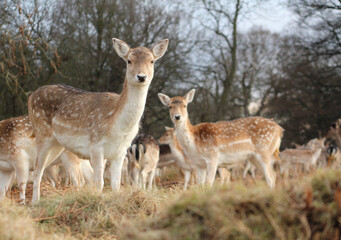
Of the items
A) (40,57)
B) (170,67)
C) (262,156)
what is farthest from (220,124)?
(170,67)

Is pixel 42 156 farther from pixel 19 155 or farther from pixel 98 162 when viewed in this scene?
pixel 19 155

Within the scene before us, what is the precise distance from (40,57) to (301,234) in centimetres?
1251

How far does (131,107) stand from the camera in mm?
5070

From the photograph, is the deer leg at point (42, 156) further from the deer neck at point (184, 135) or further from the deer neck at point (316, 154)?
the deer neck at point (316, 154)

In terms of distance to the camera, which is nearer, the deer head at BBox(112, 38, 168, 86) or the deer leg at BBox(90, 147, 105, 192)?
the deer head at BBox(112, 38, 168, 86)

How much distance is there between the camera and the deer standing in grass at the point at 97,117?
5.10 meters

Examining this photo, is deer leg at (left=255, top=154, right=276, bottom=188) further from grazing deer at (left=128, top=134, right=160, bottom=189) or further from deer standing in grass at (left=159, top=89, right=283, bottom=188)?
grazing deer at (left=128, top=134, right=160, bottom=189)

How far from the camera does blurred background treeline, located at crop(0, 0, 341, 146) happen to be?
14614 mm

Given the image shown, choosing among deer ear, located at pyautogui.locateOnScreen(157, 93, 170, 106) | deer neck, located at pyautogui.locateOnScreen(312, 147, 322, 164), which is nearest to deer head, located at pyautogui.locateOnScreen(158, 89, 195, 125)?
deer ear, located at pyautogui.locateOnScreen(157, 93, 170, 106)

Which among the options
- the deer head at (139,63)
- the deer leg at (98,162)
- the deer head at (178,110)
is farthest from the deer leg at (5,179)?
the deer head at (139,63)

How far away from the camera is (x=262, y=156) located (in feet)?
27.8

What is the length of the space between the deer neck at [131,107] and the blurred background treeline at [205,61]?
7.88m

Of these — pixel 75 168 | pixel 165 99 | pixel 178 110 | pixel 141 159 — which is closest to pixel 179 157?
pixel 141 159

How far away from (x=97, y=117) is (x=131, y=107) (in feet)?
1.84
